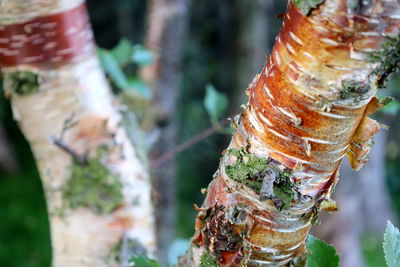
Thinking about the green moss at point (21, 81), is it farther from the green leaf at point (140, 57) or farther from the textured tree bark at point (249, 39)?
the textured tree bark at point (249, 39)

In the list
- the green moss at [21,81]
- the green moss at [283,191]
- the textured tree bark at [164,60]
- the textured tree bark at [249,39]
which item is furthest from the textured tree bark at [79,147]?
the textured tree bark at [249,39]

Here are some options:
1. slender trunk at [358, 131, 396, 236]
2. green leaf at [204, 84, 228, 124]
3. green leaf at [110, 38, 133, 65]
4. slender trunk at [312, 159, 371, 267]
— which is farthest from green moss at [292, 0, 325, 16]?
slender trunk at [358, 131, 396, 236]

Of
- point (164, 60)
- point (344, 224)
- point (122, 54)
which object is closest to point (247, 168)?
point (122, 54)

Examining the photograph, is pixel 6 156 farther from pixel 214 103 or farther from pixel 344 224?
pixel 214 103

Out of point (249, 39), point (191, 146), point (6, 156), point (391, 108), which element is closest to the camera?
point (391, 108)

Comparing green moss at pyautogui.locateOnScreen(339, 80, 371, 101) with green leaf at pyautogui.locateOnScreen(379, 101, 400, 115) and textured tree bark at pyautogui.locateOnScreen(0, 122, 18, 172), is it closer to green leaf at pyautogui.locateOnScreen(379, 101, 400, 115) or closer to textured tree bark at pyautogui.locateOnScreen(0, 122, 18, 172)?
green leaf at pyautogui.locateOnScreen(379, 101, 400, 115)

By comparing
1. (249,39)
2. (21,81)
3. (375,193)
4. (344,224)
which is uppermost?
(21,81)

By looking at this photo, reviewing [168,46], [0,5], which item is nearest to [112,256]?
[0,5]
